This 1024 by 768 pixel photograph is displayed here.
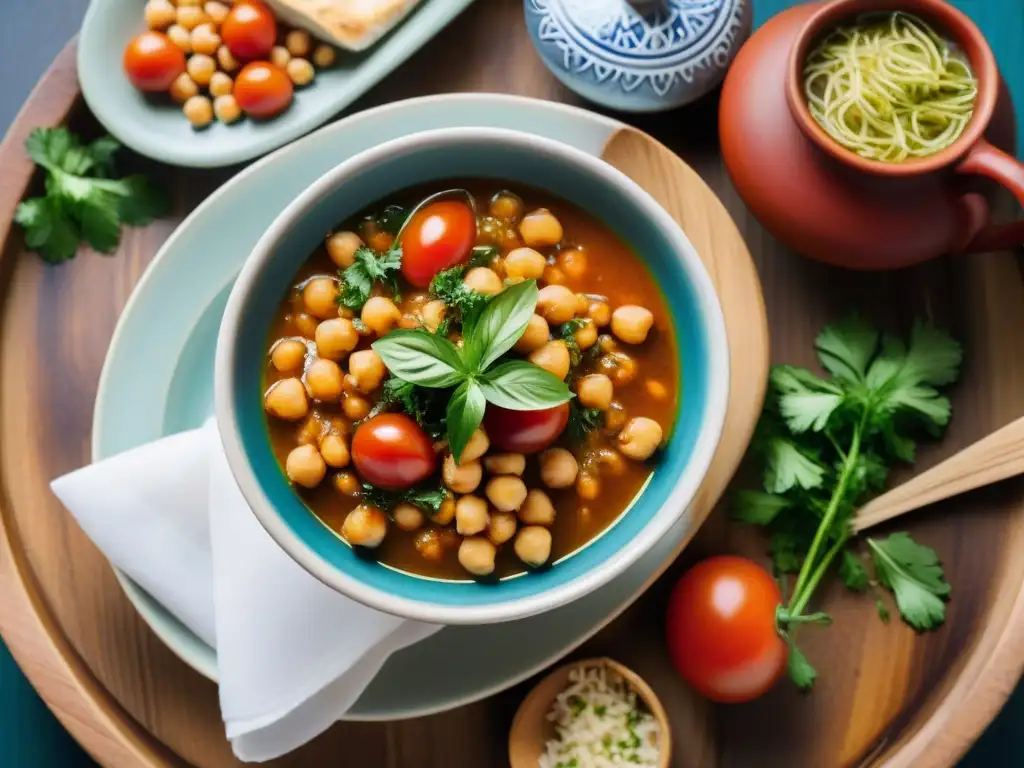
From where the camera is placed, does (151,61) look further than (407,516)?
Yes

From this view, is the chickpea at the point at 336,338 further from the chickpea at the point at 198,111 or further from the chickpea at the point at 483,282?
the chickpea at the point at 198,111

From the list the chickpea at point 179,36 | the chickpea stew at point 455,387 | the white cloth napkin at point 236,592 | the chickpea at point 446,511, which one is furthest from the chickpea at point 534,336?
the chickpea at point 179,36

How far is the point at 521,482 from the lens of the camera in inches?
79.4

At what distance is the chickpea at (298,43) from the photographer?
2680 mm

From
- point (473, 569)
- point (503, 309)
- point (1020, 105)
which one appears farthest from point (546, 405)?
point (1020, 105)

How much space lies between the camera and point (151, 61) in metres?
2.59

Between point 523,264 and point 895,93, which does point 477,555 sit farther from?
point 895,93

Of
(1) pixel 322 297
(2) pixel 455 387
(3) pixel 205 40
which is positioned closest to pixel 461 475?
(2) pixel 455 387

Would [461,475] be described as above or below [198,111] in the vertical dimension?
below

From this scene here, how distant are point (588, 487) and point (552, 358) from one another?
303 mm

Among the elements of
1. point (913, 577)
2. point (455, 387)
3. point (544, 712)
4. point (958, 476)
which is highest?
point (455, 387)

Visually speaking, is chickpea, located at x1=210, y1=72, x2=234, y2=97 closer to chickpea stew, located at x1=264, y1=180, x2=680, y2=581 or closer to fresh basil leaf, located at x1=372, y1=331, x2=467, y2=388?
chickpea stew, located at x1=264, y1=180, x2=680, y2=581

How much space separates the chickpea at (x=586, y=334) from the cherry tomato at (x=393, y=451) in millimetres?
367

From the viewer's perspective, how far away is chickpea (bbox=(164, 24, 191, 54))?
8.76ft
